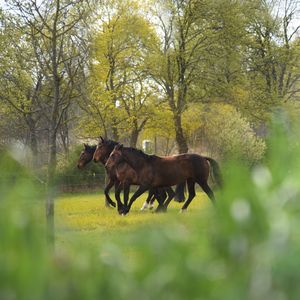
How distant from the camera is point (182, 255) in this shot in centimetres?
54

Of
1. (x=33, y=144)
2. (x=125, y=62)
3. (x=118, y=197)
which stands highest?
(x=125, y=62)

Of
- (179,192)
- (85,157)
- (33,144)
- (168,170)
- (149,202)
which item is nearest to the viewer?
(168,170)

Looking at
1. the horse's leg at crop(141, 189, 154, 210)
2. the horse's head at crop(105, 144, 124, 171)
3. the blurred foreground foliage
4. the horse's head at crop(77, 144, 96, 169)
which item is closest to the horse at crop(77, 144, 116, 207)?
the horse's head at crop(77, 144, 96, 169)

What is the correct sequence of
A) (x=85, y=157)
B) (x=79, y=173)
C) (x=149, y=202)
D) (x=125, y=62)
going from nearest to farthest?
(x=149, y=202) → (x=85, y=157) → (x=79, y=173) → (x=125, y=62)

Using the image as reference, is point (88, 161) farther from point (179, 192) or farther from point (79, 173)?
point (79, 173)

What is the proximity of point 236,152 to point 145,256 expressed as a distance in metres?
0.32

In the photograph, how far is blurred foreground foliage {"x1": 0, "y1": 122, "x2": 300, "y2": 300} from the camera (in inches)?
19.2

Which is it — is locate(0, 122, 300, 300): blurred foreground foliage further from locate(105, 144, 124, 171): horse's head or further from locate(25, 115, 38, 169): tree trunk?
locate(105, 144, 124, 171): horse's head

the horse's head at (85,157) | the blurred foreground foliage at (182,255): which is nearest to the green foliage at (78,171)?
the horse's head at (85,157)

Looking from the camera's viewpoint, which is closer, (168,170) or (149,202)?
(168,170)

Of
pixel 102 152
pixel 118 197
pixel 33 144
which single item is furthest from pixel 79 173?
pixel 102 152

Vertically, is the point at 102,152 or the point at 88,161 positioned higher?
the point at 102,152

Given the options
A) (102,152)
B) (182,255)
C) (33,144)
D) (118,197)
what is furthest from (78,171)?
(182,255)

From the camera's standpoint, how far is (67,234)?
0.63m
